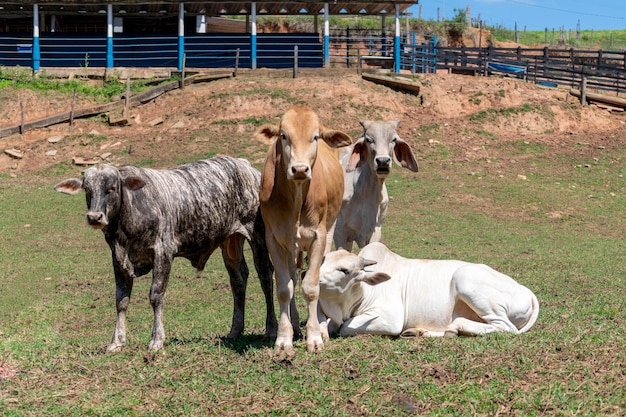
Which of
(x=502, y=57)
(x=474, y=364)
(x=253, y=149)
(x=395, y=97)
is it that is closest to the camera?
(x=474, y=364)

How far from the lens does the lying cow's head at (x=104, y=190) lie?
834 centimetres

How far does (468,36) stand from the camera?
57156 millimetres

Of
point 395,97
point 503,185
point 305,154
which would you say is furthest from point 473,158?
point 305,154

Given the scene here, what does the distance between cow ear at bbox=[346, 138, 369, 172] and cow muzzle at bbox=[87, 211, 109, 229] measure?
3.84m

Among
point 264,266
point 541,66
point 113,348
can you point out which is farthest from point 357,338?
point 541,66

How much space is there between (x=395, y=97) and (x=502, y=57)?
781 centimetres

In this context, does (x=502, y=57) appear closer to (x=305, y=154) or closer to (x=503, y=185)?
(x=503, y=185)

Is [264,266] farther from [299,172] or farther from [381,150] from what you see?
[381,150]

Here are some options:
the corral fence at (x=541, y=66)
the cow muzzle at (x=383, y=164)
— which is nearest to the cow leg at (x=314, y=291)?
the cow muzzle at (x=383, y=164)

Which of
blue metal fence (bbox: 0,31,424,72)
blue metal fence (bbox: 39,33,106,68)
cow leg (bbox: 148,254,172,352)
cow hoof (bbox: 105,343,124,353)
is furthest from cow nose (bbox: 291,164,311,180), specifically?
blue metal fence (bbox: 39,33,106,68)

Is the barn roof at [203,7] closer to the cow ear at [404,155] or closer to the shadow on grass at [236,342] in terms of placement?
the cow ear at [404,155]

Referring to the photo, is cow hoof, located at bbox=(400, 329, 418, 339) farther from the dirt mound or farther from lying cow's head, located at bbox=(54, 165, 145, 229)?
the dirt mound

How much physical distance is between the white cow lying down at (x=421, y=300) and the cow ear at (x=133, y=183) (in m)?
1.88

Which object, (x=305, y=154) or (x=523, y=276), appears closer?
(x=305, y=154)
